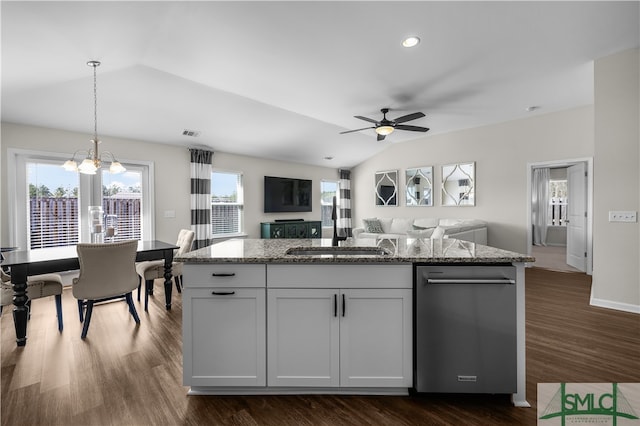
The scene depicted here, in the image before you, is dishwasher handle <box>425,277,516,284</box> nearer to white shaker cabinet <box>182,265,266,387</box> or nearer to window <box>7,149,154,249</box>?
→ white shaker cabinet <box>182,265,266,387</box>

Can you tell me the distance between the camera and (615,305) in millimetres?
3176

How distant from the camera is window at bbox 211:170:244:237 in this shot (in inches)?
241

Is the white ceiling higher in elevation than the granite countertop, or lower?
higher

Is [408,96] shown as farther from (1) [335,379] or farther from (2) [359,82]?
(1) [335,379]

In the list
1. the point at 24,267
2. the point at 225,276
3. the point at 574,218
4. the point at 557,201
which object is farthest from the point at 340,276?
the point at 557,201

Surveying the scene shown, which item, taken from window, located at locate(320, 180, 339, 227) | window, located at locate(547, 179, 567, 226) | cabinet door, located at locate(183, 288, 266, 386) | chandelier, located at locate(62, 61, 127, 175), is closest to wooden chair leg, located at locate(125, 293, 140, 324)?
chandelier, located at locate(62, 61, 127, 175)

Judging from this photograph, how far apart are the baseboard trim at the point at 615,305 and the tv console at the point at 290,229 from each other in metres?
5.25

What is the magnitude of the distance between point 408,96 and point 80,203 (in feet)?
16.2

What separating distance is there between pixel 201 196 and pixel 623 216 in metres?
5.92

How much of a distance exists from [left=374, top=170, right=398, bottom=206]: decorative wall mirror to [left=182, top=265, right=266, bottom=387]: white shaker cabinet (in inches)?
245

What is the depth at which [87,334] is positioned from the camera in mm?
2627

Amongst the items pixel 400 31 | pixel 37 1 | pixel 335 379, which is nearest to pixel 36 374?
pixel 335 379

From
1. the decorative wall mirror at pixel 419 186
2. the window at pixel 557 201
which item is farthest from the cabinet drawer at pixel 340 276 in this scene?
the window at pixel 557 201

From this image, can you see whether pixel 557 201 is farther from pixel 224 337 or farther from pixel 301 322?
pixel 224 337
